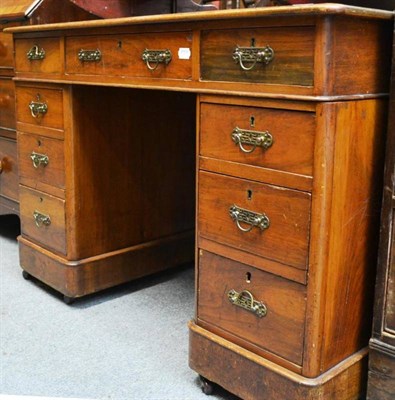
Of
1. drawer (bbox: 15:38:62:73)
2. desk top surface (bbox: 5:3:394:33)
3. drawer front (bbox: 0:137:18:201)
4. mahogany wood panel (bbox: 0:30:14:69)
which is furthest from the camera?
drawer front (bbox: 0:137:18:201)

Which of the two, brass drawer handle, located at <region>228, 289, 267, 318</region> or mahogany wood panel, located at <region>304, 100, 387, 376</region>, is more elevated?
mahogany wood panel, located at <region>304, 100, 387, 376</region>

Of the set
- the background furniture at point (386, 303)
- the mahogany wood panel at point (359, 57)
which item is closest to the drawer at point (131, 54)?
the mahogany wood panel at point (359, 57)

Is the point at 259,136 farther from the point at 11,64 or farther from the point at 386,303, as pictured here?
the point at 11,64

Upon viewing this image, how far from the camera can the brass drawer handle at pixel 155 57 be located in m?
1.51

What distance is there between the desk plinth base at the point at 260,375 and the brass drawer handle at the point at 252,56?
0.67 m

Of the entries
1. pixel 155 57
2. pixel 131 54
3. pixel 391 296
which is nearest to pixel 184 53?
pixel 155 57

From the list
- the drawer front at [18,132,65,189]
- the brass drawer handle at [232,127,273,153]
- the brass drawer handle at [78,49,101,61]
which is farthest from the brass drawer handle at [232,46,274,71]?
the drawer front at [18,132,65,189]

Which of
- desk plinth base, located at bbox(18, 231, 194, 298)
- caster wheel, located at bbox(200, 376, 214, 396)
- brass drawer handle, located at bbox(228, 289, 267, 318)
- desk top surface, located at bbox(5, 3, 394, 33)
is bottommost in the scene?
caster wheel, located at bbox(200, 376, 214, 396)

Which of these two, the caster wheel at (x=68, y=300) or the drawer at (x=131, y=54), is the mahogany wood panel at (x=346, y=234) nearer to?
the drawer at (x=131, y=54)

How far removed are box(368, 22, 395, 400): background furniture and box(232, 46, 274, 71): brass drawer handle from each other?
272 millimetres

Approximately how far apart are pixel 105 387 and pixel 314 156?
85cm

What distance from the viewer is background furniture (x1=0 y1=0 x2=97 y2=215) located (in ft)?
7.41

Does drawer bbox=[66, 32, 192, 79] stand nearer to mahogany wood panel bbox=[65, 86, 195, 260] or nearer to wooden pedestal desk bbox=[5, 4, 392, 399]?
wooden pedestal desk bbox=[5, 4, 392, 399]

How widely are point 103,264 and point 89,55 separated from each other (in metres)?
0.75
